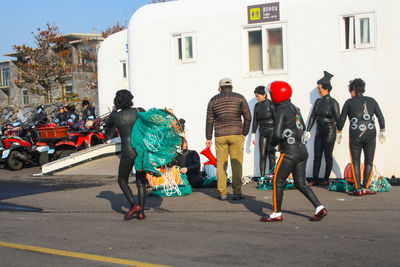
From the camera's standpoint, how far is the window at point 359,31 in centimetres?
1051

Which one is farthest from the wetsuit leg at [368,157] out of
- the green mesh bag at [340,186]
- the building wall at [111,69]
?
the building wall at [111,69]

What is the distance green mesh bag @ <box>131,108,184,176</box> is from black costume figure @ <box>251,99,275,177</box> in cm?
314

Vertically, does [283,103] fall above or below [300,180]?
above

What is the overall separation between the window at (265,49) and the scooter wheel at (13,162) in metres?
8.13

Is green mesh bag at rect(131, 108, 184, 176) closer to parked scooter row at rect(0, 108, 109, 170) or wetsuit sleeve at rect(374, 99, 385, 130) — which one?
wetsuit sleeve at rect(374, 99, 385, 130)

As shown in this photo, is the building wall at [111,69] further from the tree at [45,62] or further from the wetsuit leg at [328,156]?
the tree at [45,62]

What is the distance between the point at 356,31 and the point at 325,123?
210cm

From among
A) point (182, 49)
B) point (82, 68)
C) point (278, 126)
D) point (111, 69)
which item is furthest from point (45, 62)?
point (278, 126)

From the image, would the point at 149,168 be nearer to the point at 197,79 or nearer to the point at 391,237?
the point at 391,237

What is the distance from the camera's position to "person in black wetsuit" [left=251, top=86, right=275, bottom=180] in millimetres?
10397

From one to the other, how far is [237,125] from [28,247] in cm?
425

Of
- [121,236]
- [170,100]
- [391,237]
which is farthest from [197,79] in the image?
[391,237]

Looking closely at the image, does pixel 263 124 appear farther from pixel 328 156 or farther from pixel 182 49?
pixel 182 49

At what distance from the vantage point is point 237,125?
8.85 m
